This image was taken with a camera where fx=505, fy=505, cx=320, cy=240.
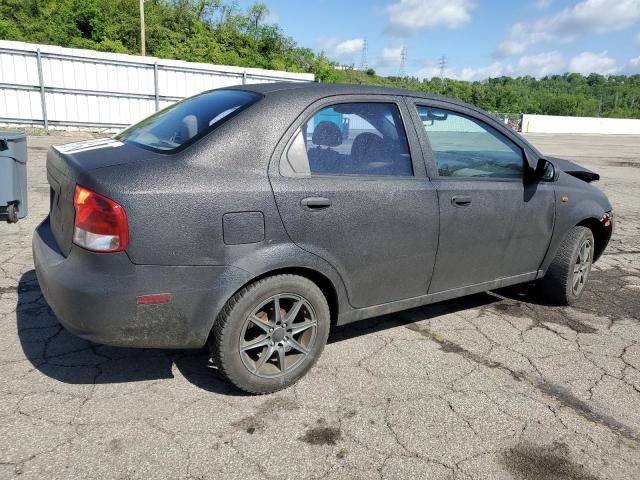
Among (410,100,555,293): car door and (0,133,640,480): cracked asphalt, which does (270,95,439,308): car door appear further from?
(0,133,640,480): cracked asphalt

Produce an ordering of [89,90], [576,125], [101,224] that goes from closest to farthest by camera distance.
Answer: [101,224], [89,90], [576,125]

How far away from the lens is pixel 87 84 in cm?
1739

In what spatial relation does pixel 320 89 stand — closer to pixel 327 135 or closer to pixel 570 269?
pixel 327 135

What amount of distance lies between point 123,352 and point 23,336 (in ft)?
2.33

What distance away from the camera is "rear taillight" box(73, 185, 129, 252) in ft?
7.59

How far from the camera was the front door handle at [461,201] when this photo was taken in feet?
10.9

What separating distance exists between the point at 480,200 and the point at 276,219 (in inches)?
62.2

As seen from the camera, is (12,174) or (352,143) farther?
(12,174)

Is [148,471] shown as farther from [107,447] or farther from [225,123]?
[225,123]

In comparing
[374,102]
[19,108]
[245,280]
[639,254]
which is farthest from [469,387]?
[19,108]

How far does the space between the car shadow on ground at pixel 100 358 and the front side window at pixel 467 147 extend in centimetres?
133

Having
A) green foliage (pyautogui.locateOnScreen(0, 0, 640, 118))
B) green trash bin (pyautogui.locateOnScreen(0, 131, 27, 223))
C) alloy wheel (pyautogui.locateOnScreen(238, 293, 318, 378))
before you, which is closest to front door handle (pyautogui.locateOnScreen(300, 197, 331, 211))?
alloy wheel (pyautogui.locateOnScreen(238, 293, 318, 378))

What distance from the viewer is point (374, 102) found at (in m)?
3.16

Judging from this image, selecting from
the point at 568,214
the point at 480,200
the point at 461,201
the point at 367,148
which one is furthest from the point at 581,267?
Result: the point at 367,148
